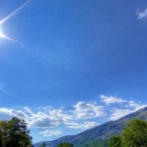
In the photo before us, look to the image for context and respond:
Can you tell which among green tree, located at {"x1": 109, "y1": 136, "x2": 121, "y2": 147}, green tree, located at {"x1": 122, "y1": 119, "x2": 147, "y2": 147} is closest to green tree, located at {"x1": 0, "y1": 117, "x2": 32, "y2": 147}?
green tree, located at {"x1": 122, "y1": 119, "x2": 147, "y2": 147}

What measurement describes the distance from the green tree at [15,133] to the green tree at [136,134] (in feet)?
129

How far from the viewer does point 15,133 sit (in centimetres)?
6166

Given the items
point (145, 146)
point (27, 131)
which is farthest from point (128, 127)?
point (27, 131)

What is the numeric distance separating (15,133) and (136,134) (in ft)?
153

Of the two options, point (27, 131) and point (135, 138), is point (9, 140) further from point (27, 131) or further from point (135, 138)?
point (135, 138)

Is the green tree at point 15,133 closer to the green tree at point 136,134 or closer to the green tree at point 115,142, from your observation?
the green tree at point 136,134

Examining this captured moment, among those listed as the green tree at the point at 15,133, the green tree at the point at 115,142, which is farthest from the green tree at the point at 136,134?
the green tree at the point at 15,133

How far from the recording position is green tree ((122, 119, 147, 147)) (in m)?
73.3

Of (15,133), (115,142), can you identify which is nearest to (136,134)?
(115,142)

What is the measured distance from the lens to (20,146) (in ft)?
197

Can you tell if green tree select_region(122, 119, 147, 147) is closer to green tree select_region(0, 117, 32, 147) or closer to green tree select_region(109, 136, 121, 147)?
green tree select_region(109, 136, 121, 147)

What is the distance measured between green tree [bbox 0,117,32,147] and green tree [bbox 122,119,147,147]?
3938 cm

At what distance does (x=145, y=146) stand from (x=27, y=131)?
4519 centimetres

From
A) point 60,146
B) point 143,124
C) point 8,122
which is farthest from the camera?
point 60,146
